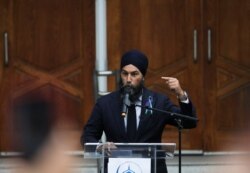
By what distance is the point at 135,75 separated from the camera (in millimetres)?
5383

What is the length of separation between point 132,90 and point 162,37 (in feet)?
12.2

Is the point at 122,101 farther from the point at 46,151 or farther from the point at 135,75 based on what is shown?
the point at 46,151

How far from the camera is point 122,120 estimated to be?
543 cm

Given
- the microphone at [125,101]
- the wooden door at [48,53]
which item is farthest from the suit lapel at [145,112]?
the wooden door at [48,53]

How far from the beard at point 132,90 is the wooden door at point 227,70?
3670 mm

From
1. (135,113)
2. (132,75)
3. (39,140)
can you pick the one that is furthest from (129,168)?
(39,140)

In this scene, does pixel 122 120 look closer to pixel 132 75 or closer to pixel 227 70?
pixel 132 75

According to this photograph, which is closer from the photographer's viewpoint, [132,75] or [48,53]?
[132,75]

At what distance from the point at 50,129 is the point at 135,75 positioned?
3340mm

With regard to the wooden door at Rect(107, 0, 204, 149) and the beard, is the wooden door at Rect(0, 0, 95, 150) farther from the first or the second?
the beard

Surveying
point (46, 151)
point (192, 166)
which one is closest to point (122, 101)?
point (46, 151)

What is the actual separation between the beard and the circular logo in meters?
0.44

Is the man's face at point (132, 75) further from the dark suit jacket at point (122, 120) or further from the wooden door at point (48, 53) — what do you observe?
the wooden door at point (48, 53)

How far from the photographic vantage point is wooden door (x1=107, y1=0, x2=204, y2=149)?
8883 millimetres
